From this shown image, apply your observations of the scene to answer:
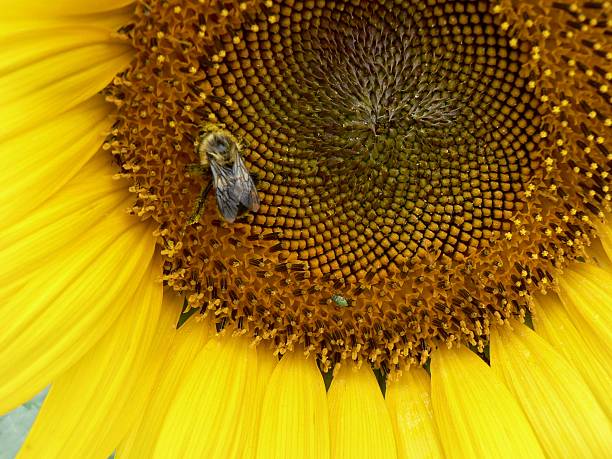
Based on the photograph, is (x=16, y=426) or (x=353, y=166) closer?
(x=353, y=166)

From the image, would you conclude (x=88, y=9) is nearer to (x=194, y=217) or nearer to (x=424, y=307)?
(x=194, y=217)

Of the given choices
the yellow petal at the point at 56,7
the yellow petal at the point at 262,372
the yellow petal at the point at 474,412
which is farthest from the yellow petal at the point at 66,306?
the yellow petal at the point at 474,412

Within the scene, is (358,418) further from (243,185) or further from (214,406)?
(243,185)

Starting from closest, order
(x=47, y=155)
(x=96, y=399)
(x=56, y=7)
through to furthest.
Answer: (x=56, y=7), (x=47, y=155), (x=96, y=399)

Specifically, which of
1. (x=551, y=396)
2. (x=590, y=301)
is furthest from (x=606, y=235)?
(x=551, y=396)

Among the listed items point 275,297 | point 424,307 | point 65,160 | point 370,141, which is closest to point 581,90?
point 370,141

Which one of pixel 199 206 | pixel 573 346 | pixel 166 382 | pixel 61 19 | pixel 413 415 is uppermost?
pixel 61 19

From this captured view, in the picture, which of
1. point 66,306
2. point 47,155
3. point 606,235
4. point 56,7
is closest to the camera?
point 56,7
